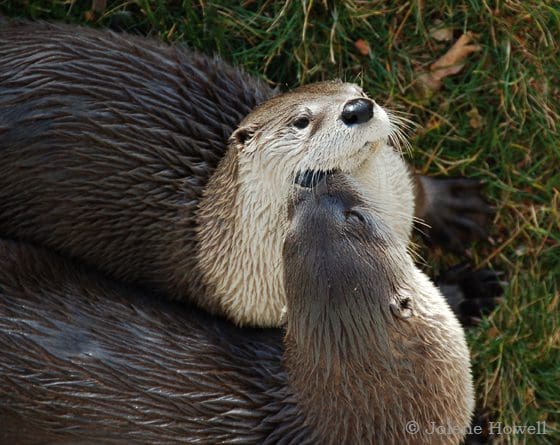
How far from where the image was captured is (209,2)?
2844 mm

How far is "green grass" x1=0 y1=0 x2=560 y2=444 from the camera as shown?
2830mm

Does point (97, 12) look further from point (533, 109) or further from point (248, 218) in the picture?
point (533, 109)

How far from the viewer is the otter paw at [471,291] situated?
9.44ft

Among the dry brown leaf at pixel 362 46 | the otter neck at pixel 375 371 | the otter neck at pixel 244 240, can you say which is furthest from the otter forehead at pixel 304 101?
the dry brown leaf at pixel 362 46

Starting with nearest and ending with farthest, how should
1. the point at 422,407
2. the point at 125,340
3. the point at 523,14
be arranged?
the point at 422,407, the point at 125,340, the point at 523,14

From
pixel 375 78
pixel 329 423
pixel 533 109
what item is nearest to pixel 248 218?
pixel 329 423

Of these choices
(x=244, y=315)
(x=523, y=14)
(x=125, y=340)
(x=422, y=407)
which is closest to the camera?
(x=422, y=407)

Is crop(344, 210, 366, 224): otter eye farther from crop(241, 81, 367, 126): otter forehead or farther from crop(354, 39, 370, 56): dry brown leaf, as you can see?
crop(354, 39, 370, 56): dry brown leaf

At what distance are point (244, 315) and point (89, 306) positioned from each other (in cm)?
40

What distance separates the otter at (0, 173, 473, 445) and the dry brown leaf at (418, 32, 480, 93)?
895 millimetres

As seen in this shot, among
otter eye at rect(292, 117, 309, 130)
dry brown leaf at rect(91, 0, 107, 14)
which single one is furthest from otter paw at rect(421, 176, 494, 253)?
dry brown leaf at rect(91, 0, 107, 14)

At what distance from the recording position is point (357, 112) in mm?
2111

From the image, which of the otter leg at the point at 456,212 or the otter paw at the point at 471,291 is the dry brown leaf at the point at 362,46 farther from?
the otter paw at the point at 471,291

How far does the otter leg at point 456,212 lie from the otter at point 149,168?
32cm
